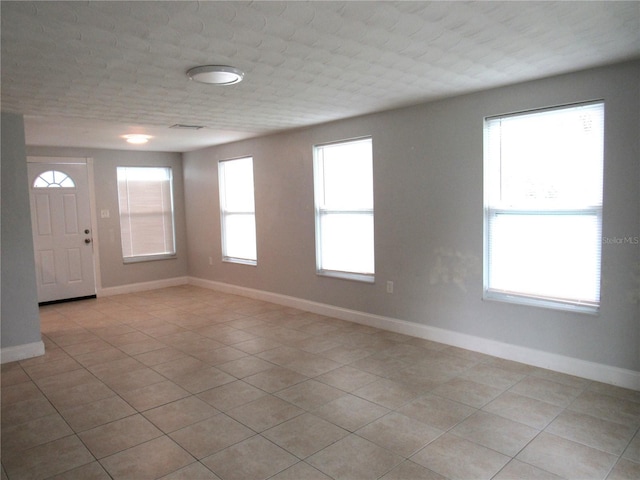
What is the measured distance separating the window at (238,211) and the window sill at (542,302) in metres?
3.44

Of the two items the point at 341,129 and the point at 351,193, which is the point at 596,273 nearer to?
the point at 351,193

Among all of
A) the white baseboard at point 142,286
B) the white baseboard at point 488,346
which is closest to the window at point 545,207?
the white baseboard at point 488,346

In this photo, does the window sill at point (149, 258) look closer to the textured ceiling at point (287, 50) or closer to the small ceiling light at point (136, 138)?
the small ceiling light at point (136, 138)

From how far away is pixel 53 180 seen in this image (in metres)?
6.39

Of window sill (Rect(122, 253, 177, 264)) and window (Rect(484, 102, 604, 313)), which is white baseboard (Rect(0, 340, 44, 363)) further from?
window (Rect(484, 102, 604, 313))

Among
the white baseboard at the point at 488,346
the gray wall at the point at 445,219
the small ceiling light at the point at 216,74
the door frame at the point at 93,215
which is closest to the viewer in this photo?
the small ceiling light at the point at 216,74

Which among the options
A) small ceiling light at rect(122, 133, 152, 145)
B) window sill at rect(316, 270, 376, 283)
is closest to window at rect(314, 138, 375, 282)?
window sill at rect(316, 270, 376, 283)

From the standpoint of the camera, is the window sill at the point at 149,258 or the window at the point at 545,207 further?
the window sill at the point at 149,258

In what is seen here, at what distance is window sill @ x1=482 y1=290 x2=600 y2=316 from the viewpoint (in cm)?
324

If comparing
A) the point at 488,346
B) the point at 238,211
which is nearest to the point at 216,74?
the point at 488,346

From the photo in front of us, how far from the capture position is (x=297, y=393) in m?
3.20

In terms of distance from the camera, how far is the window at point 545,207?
3.20 metres

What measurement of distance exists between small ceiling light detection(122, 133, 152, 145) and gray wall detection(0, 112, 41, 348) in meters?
1.61

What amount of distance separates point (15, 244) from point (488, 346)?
430cm
